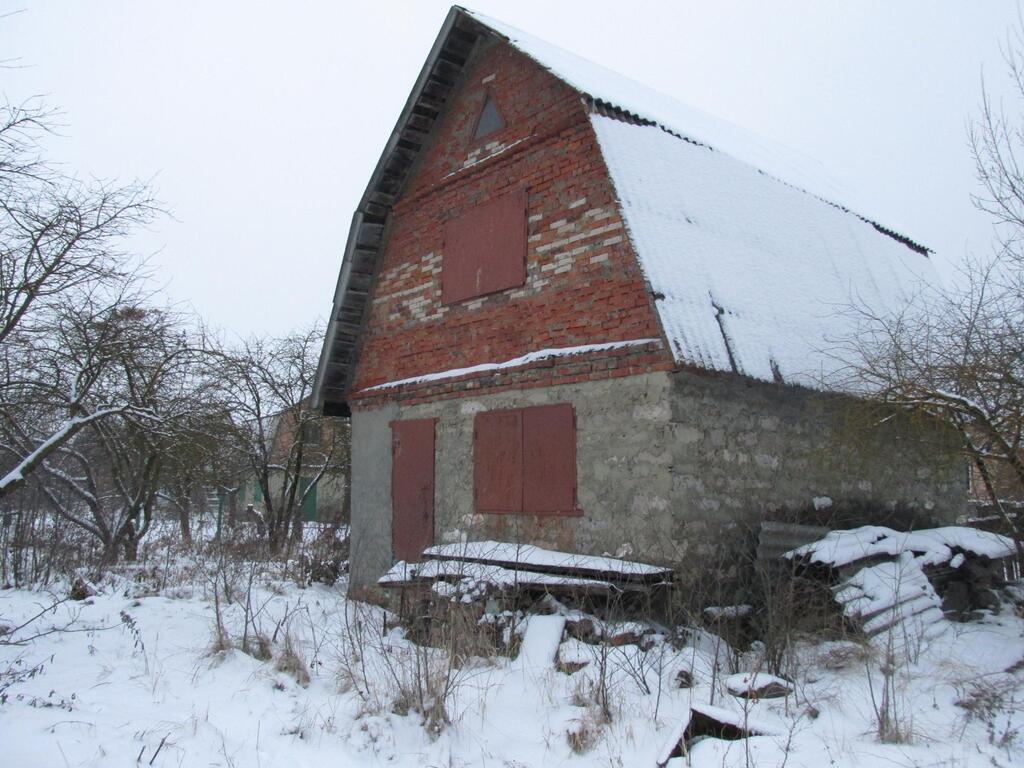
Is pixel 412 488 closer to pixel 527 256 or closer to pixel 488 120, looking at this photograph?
pixel 527 256

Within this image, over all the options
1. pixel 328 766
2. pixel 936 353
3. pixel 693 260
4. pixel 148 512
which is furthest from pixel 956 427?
pixel 148 512

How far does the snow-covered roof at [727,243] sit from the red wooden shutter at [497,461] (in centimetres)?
231

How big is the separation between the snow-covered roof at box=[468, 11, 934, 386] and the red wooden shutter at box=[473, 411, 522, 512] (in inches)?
91.0

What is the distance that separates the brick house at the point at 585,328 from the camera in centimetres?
756

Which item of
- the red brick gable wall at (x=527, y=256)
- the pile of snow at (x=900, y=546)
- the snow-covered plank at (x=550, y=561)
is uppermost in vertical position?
the red brick gable wall at (x=527, y=256)

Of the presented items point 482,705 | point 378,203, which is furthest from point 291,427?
point 482,705

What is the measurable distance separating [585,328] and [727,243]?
2.02 metres

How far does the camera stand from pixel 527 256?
8.85 metres

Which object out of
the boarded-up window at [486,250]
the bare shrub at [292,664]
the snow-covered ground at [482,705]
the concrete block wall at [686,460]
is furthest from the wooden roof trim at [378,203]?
the bare shrub at [292,664]

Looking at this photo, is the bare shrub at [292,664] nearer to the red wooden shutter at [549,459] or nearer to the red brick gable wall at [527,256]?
the red wooden shutter at [549,459]

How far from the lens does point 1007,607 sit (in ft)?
24.3

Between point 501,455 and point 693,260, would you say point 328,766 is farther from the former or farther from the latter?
point 693,260

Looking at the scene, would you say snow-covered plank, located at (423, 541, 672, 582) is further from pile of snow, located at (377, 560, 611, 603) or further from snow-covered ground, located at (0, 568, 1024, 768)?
snow-covered ground, located at (0, 568, 1024, 768)

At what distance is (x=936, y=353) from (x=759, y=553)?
2552mm
